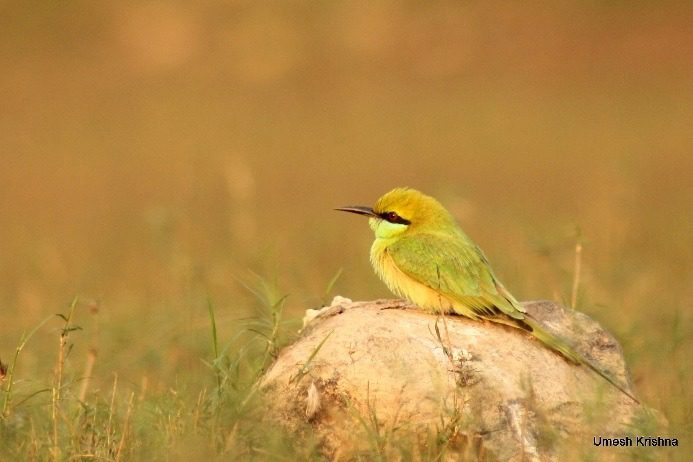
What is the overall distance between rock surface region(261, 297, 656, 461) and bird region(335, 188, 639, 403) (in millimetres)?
71

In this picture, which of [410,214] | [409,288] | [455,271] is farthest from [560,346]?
[410,214]

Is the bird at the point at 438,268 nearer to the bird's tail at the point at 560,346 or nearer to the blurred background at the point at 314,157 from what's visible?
the bird's tail at the point at 560,346

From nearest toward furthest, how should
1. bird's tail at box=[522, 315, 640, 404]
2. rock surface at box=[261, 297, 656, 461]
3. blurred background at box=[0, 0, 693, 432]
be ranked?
rock surface at box=[261, 297, 656, 461], bird's tail at box=[522, 315, 640, 404], blurred background at box=[0, 0, 693, 432]

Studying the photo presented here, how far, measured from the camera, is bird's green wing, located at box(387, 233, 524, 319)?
483 cm

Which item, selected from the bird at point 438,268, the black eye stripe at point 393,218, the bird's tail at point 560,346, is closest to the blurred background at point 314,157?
the bird's tail at point 560,346

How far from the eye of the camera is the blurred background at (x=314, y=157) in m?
7.27

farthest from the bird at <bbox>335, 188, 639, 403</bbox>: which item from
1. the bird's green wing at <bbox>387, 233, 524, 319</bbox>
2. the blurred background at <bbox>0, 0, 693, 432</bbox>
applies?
the blurred background at <bbox>0, 0, 693, 432</bbox>

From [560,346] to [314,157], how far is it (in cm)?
1236

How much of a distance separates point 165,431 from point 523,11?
21371mm

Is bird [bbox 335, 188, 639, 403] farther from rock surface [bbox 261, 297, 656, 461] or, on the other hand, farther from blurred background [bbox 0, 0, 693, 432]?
blurred background [bbox 0, 0, 693, 432]

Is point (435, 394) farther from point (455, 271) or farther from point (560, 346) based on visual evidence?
point (455, 271)

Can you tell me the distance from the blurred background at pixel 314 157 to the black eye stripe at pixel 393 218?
0.94 metres

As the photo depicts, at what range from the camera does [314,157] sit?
16953mm

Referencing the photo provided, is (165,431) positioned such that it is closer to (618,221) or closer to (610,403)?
(610,403)
